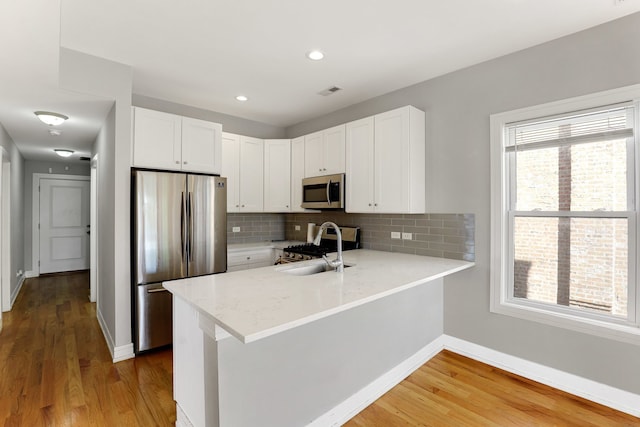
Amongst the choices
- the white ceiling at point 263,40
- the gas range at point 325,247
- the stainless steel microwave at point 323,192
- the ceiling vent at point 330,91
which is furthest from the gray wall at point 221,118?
the gas range at point 325,247

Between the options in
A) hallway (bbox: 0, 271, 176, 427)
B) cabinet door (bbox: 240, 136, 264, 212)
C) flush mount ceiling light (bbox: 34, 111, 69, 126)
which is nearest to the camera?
hallway (bbox: 0, 271, 176, 427)

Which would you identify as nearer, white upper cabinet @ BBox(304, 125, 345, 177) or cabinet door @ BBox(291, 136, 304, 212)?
white upper cabinet @ BBox(304, 125, 345, 177)

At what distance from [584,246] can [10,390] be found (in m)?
4.46

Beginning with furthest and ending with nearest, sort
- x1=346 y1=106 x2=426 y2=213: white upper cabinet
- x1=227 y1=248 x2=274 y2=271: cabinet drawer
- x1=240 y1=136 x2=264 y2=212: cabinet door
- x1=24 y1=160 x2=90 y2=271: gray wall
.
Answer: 1. x1=24 y1=160 x2=90 y2=271: gray wall
2. x1=240 y1=136 x2=264 y2=212: cabinet door
3. x1=227 y1=248 x2=274 y2=271: cabinet drawer
4. x1=346 y1=106 x2=426 y2=213: white upper cabinet

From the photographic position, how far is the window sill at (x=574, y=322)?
2.13m

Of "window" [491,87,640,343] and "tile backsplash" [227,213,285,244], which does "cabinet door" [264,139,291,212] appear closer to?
"tile backsplash" [227,213,285,244]

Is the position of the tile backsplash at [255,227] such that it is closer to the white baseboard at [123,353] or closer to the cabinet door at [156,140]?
the cabinet door at [156,140]

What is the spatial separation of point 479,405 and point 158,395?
2.29 metres

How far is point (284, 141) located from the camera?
4.38m

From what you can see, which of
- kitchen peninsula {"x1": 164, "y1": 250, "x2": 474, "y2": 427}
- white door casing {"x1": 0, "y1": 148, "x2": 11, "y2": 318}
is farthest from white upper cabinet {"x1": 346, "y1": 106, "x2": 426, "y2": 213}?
white door casing {"x1": 0, "y1": 148, "x2": 11, "y2": 318}

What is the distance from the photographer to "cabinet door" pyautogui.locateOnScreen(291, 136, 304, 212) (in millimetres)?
4199

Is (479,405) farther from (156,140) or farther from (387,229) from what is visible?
(156,140)

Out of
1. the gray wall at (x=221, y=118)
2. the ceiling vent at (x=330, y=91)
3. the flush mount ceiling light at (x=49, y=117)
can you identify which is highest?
the ceiling vent at (x=330, y=91)

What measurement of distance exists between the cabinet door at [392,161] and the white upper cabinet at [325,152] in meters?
0.52
